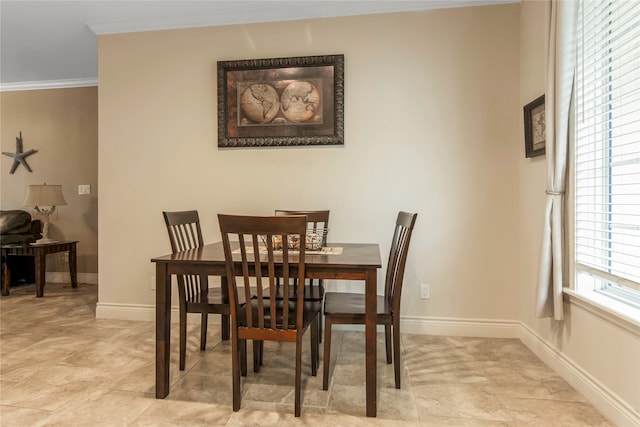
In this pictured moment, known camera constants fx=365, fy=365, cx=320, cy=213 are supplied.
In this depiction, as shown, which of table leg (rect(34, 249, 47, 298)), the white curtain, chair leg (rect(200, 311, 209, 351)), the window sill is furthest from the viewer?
table leg (rect(34, 249, 47, 298))

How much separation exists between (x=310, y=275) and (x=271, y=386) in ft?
2.43

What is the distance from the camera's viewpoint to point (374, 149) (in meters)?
2.95

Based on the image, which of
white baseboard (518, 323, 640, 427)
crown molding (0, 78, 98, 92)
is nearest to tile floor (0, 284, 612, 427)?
white baseboard (518, 323, 640, 427)

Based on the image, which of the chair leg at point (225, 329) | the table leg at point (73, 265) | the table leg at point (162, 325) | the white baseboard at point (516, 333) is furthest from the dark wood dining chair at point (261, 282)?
the table leg at point (73, 265)

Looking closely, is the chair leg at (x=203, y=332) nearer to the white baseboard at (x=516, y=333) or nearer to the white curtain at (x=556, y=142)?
the white baseboard at (x=516, y=333)

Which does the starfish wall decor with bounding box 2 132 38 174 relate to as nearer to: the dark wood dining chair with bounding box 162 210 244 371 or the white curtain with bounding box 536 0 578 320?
the dark wood dining chair with bounding box 162 210 244 371

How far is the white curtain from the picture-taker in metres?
2.03

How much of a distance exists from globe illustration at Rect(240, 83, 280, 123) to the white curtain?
1.94 meters

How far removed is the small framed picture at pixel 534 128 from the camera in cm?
239

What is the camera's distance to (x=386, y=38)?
2.94 m

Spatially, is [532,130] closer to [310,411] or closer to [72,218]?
[310,411]

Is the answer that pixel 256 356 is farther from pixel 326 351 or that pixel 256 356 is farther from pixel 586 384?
pixel 586 384

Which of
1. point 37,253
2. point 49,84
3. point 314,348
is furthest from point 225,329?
point 49,84

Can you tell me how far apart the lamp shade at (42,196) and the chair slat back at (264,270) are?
3582mm
